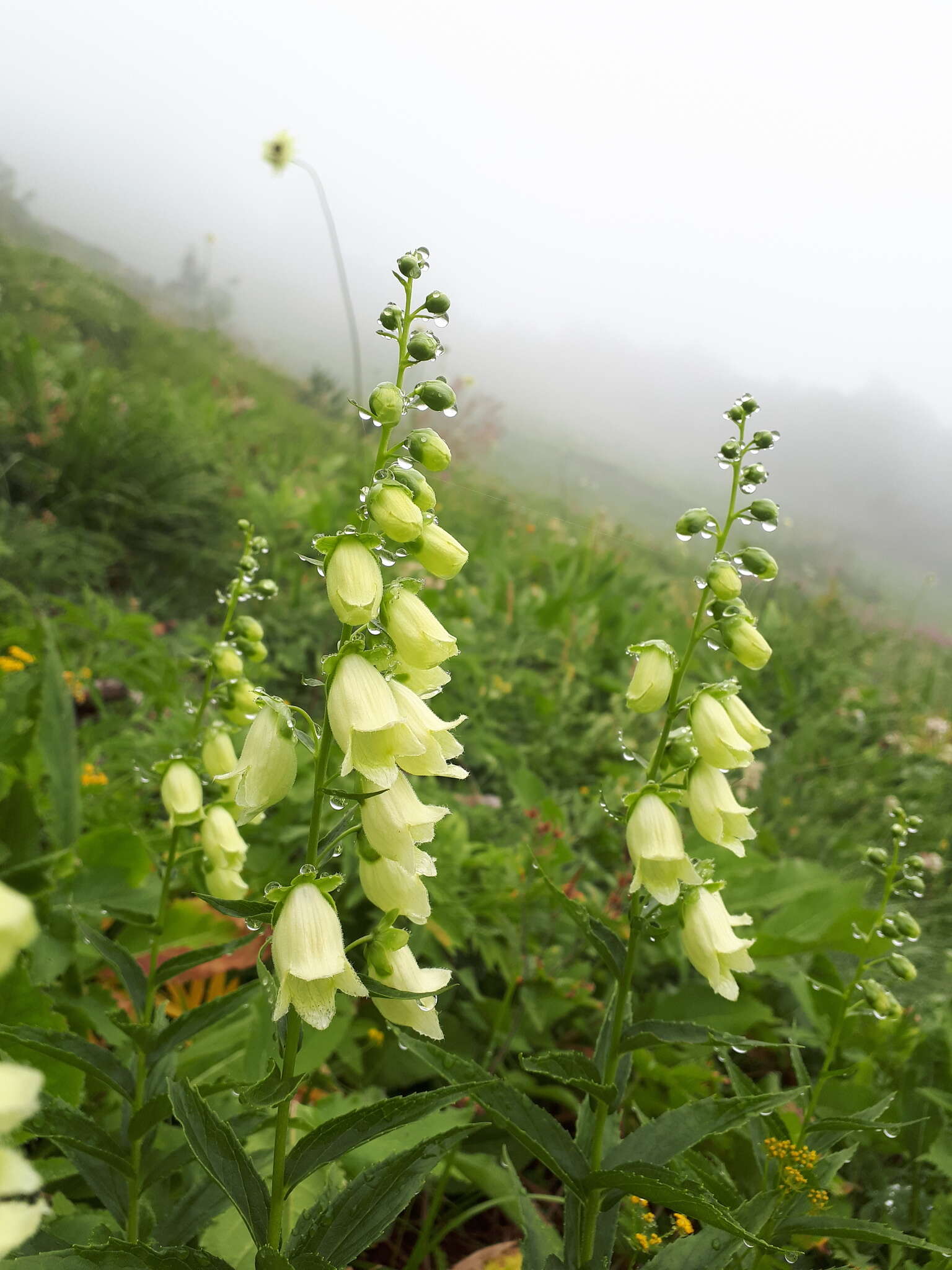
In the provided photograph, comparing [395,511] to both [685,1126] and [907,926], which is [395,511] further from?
[907,926]

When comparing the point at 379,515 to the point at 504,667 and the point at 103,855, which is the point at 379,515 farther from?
the point at 504,667

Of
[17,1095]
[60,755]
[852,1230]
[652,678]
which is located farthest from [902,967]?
[60,755]

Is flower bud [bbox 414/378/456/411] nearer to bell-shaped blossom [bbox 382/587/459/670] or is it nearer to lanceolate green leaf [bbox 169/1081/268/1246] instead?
bell-shaped blossom [bbox 382/587/459/670]

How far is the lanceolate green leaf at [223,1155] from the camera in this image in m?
0.82

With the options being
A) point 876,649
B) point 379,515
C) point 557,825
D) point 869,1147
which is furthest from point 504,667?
point 876,649

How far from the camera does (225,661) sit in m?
1.34

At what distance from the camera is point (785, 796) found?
3.23 metres

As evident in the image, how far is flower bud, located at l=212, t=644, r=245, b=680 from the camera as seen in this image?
134cm

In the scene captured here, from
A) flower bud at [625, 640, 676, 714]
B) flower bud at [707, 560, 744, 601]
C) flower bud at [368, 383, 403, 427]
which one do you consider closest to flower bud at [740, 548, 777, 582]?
flower bud at [707, 560, 744, 601]

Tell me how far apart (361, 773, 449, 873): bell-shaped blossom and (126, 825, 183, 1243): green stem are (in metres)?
0.49

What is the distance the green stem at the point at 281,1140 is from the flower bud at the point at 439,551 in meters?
0.52

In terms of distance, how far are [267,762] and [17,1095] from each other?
0.59 m

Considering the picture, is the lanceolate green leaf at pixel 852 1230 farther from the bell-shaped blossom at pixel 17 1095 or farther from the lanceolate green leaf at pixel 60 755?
the lanceolate green leaf at pixel 60 755

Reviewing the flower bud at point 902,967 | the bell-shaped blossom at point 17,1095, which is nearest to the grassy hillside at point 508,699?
the flower bud at point 902,967
